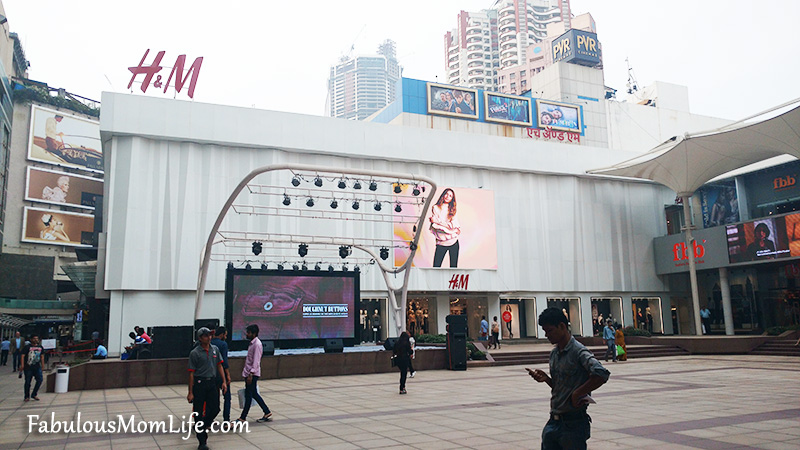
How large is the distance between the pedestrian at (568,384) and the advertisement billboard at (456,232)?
29.7 meters

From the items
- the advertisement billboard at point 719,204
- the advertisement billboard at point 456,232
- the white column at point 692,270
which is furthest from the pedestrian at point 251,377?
the advertisement billboard at point 719,204

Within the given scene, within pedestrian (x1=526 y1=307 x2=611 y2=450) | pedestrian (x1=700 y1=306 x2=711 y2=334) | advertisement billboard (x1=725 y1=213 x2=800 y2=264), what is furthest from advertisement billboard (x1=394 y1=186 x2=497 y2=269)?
Answer: pedestrian (x1=526 y1=307 x2=611 y2=450)

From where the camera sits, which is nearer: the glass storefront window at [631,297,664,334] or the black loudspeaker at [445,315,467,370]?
the black loudspeaker at [445,315,467,370]

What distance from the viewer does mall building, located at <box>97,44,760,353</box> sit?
98.4ft

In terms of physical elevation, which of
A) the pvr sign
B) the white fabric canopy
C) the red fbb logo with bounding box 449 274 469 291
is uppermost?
the pvr sign

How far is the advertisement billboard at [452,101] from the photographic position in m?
47.1

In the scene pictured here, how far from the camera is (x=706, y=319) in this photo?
37500 millimetres

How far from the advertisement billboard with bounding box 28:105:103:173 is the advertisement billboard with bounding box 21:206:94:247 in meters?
5.17

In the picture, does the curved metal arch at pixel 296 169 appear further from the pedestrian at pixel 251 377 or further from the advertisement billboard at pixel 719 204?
the advertisement billboard at pixel 719 204

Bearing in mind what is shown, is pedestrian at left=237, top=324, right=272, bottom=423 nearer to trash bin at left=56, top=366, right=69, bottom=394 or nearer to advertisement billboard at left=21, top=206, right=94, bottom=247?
trash bin at left=56, top=366, right=69, bottom=394

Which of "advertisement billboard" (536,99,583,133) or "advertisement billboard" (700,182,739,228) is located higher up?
"advertisement billboard" (536,99,583,133)

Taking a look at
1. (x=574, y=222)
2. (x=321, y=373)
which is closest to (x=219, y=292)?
(x=321, y=373)

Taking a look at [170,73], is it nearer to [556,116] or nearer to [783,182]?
[556,116]

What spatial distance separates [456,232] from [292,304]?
14.9m
